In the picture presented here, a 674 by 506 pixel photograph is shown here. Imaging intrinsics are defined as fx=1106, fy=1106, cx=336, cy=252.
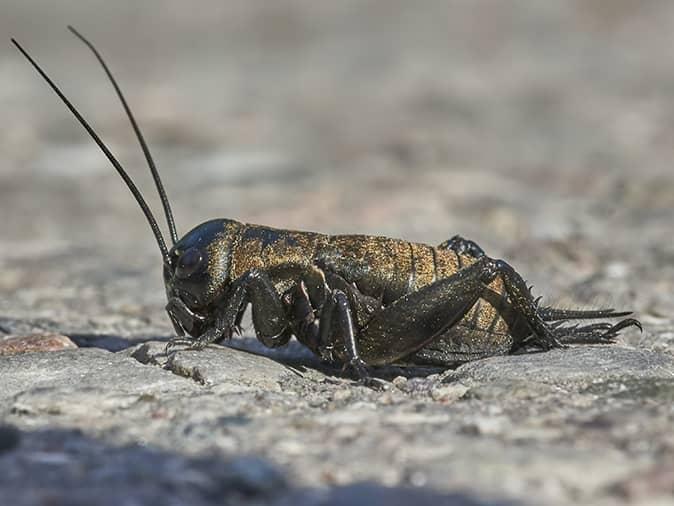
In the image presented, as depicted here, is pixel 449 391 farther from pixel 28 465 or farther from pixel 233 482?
pixel 28 465

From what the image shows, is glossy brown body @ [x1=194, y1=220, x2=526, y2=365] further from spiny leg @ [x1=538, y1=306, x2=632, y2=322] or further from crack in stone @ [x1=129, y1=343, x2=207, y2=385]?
crack in stone @ [x1=129, y1=343, x2=207, y2=385]

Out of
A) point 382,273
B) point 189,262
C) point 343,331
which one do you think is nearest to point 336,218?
point 189,262

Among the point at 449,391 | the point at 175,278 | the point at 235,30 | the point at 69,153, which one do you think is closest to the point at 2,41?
the point at 235,30

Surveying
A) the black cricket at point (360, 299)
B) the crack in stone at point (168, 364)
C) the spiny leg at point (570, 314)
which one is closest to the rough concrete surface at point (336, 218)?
the crack in stone at point (168, 364)

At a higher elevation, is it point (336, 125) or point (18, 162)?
point (336, 125)

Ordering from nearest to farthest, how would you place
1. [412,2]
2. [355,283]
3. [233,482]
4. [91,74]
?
[233,482] → [355,283] → [91,74] → [412,2]

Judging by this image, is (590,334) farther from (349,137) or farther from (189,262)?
(349,137)
